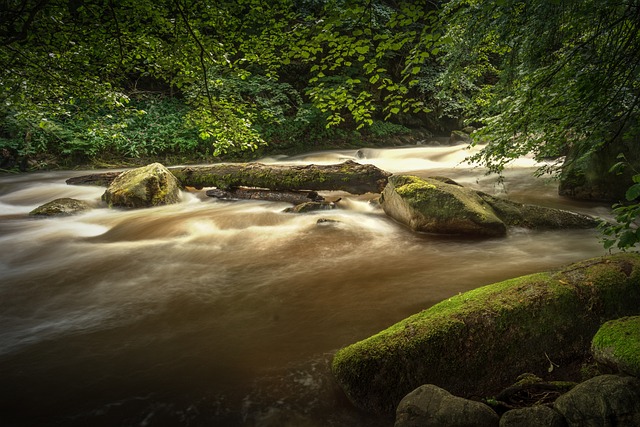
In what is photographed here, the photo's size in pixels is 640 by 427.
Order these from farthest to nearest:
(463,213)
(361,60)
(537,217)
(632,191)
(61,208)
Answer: (61,208) → (537,217) → (463,213) → (361,60) → (632,191)

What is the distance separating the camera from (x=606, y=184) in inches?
309

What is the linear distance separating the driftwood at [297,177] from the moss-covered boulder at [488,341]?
20.3ft

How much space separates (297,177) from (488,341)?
279 inches

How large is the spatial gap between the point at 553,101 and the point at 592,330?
2.47 m

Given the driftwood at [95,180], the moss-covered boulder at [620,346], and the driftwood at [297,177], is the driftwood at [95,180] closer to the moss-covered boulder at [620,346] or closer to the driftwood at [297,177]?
the driftwood at [297,177]

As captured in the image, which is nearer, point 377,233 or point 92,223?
point 377,233

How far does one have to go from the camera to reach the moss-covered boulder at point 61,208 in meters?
8.75

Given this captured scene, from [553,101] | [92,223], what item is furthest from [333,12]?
[92,223]

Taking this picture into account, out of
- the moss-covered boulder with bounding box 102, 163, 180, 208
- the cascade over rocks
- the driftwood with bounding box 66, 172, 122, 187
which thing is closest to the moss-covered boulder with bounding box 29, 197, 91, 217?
the moss-covered boulder with bounding box 102, 163, 180, 208

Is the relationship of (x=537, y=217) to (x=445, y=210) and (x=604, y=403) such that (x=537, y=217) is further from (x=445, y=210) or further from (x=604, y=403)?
(x=604, y=403)

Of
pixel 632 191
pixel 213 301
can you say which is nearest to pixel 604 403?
pixel 632 191

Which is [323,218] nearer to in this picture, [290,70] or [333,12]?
[333,12]

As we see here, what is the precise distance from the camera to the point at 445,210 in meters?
6.08

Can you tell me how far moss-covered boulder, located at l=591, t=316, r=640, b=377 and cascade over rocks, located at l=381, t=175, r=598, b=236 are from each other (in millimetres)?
3898
